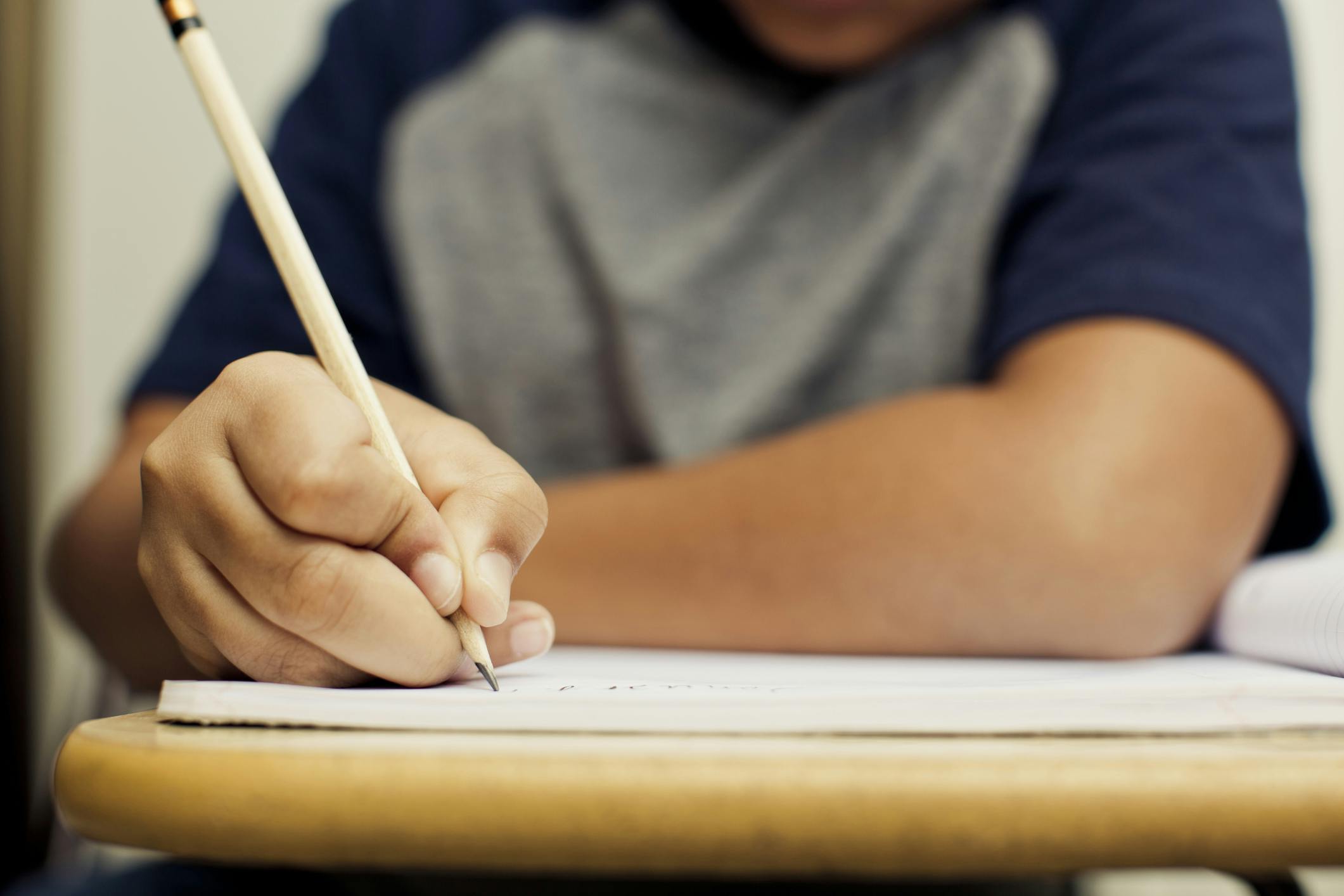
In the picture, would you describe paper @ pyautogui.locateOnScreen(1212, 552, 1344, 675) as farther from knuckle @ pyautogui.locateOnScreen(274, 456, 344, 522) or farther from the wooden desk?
knuckle @ pyautogui.locateOnScreen(274, 456, 344, 522)

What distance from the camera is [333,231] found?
1.54 feet

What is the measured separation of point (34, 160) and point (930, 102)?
85 centimetres

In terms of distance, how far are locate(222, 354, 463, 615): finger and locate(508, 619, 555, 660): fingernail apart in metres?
0.02

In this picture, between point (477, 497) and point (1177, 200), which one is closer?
point (477, 497)

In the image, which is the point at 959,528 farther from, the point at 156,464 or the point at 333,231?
the point at 333,231

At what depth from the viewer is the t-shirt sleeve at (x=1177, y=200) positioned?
0.34 metres

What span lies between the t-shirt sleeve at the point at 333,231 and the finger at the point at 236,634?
147 mm

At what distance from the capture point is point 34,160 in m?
0.89

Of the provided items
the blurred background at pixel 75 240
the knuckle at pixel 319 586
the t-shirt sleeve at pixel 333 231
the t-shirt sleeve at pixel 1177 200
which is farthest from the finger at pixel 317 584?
the blurred background at pixel 75 240

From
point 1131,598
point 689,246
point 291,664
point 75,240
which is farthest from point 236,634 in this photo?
point 75,240

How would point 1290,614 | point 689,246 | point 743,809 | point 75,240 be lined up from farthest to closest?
point 75,240 → point 689,246 → point 1290,614 → point 743,809

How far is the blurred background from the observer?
86 centimetres

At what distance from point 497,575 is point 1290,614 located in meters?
0.22

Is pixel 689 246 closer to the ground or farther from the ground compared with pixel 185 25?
closer to the ground
